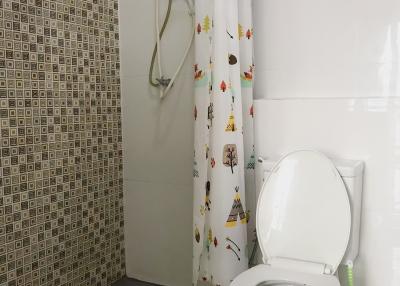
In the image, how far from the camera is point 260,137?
5.57 feet

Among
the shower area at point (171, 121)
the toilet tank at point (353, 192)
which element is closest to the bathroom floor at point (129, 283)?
the shower area at point (171, 121)

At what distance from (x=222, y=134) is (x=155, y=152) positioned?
573 millimetres

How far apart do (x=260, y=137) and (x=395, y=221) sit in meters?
0.61

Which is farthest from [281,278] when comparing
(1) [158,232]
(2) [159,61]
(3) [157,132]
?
(2) [159,61]

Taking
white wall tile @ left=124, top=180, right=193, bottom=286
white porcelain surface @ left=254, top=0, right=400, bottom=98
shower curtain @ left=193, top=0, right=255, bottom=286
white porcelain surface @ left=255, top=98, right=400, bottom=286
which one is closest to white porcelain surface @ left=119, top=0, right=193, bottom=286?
white wall tile @ left=124, top=180, right=193, bottom=286

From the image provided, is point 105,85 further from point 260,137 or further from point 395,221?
point 395,221

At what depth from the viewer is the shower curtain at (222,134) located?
155 cm

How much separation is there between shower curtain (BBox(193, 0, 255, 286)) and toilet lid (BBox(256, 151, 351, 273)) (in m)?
0.13

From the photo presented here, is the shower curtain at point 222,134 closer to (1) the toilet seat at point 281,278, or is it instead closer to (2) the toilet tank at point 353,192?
(1) the toilet seat at point 281,278

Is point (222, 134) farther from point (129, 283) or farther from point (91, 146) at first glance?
point (129, 283)

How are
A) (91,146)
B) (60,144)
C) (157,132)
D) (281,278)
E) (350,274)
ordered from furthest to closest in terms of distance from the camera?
1. (157,132)
2. (91,146)
3. (60,144)
4. (350,274)
5. (281,278)

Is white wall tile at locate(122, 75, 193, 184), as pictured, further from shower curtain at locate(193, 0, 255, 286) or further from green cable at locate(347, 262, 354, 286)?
green cable at locate(347, 262, 354, 286)

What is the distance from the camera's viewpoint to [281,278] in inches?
52.8

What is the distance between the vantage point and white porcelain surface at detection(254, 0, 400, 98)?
147 centimetres
